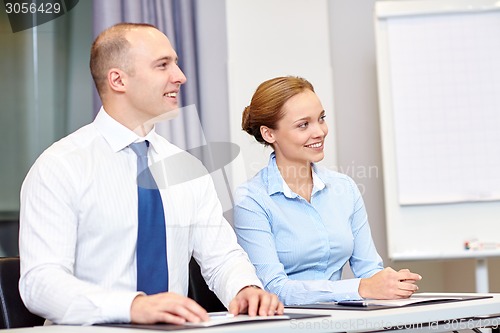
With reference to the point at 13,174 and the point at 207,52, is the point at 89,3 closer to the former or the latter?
the point at 207,52

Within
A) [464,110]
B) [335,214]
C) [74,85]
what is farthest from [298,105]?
[74,85]

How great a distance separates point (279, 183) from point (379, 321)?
39.1 inches

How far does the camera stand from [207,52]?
11.6 feet

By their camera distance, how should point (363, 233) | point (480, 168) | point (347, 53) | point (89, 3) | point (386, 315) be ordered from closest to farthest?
point (386, 315) → point (363, 233) → point (480, 168) → point (89, 3) → point (347, 53)

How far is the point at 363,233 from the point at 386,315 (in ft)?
3.27

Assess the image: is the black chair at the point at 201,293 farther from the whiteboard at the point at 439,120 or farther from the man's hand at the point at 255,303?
the whiteboard at the point at 439,120

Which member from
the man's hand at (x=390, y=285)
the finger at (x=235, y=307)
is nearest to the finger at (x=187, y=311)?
the finger at (x=235, y=307)

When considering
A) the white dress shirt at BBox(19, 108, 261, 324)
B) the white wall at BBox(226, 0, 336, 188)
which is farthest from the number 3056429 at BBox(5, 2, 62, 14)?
the white dress shirt at BBox(19, 108, 261, 324)

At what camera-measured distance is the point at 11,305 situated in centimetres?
172

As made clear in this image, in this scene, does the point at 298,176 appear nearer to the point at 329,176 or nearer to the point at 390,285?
the point at 329,176

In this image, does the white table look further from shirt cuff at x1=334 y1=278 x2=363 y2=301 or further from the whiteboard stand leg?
the whiteboard stand leg

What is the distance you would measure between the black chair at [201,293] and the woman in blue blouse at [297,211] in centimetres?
16

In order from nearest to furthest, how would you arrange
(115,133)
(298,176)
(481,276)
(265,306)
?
(265,306), (115,133), (298,176), (481,276)

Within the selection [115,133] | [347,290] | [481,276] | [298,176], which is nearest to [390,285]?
[347,290]
